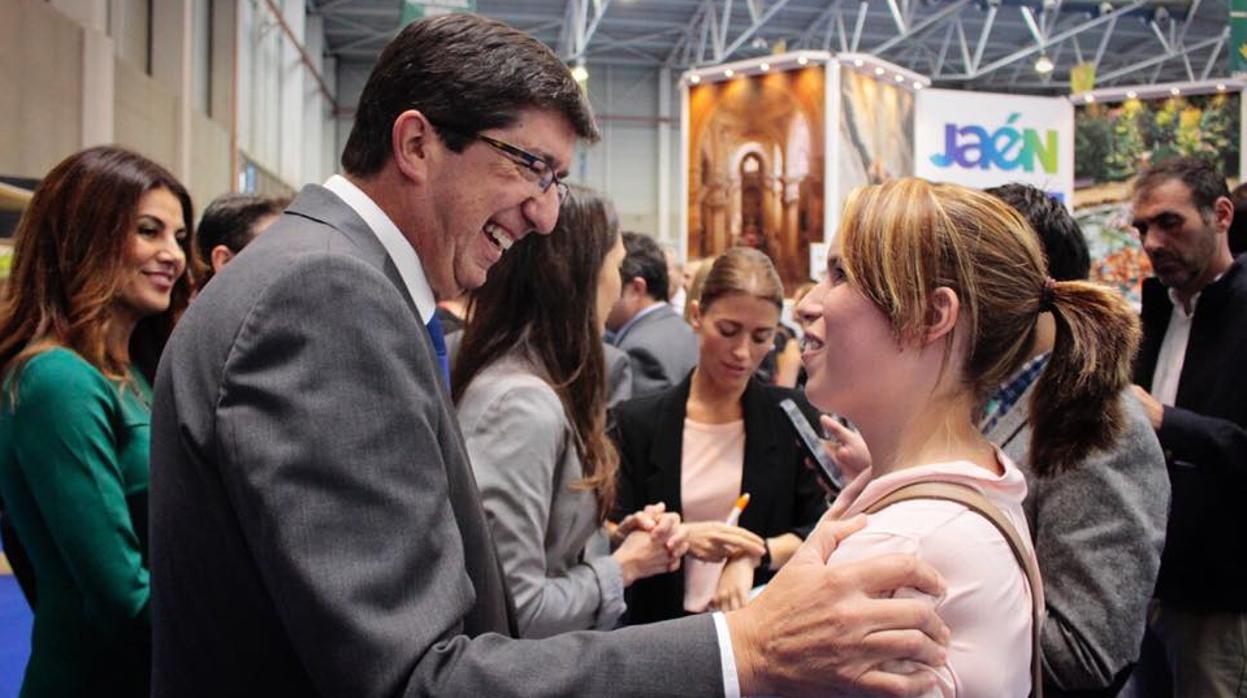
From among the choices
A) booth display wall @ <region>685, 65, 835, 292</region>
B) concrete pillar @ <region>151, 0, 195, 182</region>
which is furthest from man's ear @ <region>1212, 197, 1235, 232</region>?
concrete pillar @ <region>151, 0, 195, 182</region>

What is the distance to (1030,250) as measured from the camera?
4.57ft

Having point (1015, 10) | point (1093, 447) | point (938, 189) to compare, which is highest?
point (1015, 10)

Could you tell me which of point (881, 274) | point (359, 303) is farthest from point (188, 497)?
point (881, 274)

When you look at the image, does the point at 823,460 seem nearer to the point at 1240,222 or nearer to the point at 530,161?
the point at 530,161

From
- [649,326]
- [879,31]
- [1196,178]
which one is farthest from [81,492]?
[879,31]

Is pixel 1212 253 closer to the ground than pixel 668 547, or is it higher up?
higher up

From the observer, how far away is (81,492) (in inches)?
73.8

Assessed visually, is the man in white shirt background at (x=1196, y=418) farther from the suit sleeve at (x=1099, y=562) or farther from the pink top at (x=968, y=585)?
the pink top at (x=968, y=585)

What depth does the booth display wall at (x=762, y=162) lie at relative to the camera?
370 inches

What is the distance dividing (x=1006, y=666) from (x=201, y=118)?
394 inches

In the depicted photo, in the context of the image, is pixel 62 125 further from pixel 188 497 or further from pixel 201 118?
pixel 188 497

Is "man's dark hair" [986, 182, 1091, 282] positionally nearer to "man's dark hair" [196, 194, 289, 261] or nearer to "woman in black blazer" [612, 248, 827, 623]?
"woman in black blazer" [612, 248, 827, 623]

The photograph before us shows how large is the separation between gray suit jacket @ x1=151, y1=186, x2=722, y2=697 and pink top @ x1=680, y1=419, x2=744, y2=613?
1702mm

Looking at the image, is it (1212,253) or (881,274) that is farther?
(1212,253)
